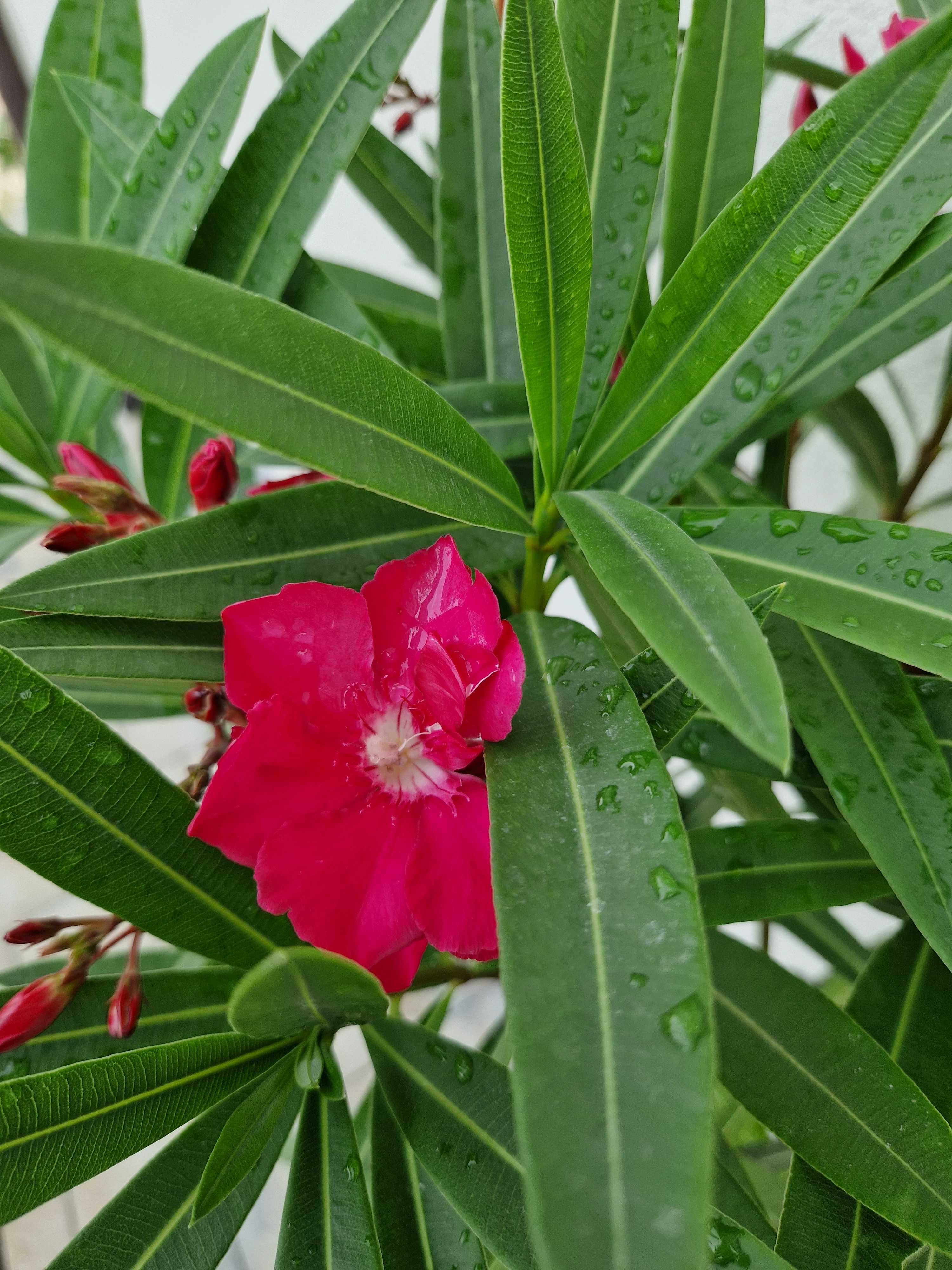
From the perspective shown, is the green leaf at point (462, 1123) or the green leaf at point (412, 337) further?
the green leaf at point (412, 337)

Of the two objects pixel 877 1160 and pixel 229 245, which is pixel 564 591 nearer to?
pixel 229 245

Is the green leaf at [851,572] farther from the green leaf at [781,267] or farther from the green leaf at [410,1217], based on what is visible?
the green leaf at [410,1217]

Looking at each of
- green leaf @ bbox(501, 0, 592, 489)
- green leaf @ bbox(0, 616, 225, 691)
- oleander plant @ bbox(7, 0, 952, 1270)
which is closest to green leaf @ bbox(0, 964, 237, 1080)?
oleander plant @ bbox(7, 0, 952, 1270)

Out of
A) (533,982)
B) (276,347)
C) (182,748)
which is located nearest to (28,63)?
(182,748)

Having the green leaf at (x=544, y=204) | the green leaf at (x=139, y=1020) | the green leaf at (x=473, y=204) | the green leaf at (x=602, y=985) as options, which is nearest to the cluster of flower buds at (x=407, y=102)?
the green leaf at (x=473, y=204)

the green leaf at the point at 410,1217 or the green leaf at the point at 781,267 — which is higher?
the green leaf at the point at 781,267
